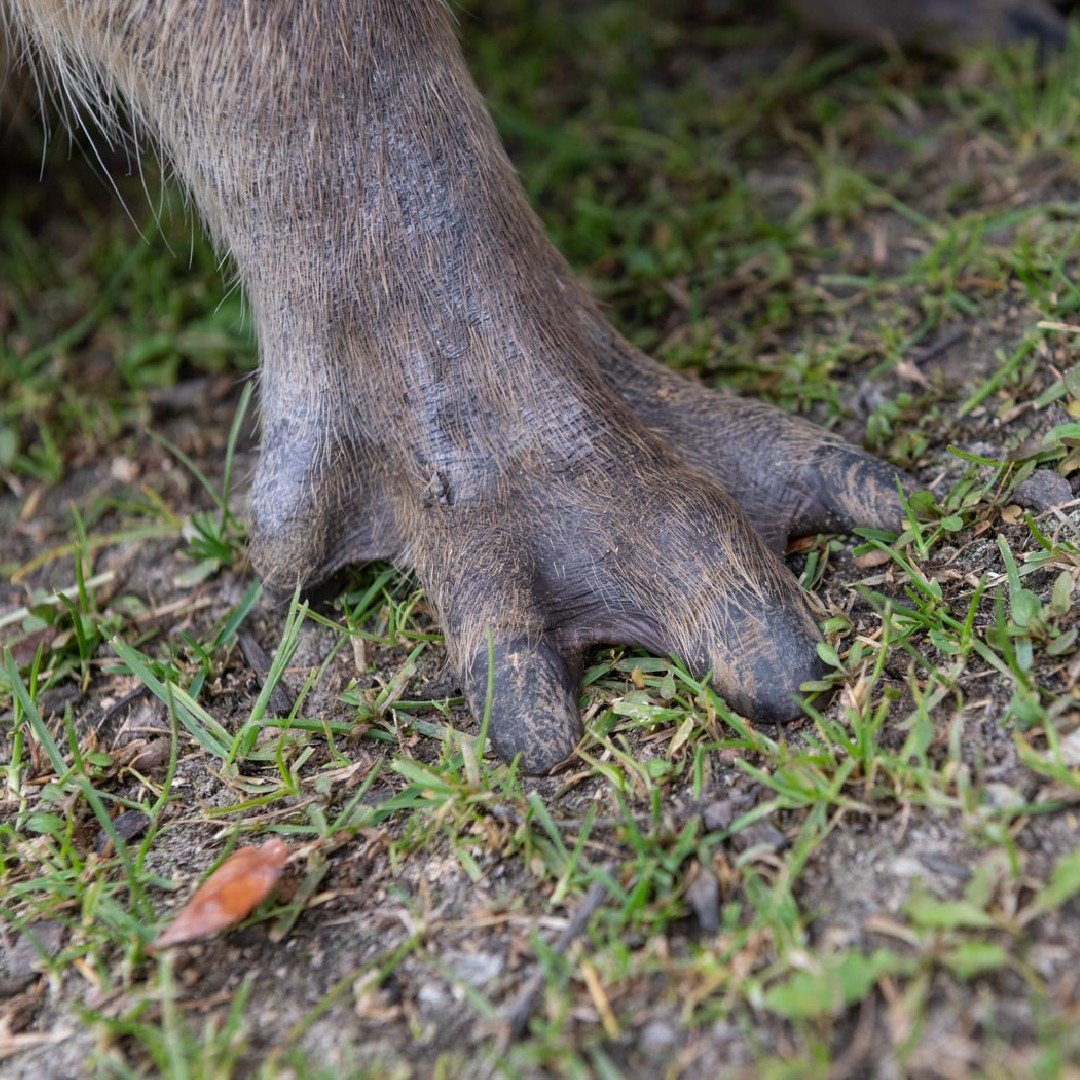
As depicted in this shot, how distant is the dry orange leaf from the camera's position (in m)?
1.61

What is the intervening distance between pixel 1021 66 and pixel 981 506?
1787mm

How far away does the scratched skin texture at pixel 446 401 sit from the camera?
1.83 m

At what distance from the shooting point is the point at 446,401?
1.98 metres

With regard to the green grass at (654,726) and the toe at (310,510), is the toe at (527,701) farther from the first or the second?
the toe at (310,510)

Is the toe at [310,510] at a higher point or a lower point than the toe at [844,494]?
higher

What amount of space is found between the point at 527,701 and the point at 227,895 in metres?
0.51

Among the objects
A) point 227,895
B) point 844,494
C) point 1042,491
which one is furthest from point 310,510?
point 1042,491

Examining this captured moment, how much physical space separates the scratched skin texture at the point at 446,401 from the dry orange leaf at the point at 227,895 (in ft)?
1.25

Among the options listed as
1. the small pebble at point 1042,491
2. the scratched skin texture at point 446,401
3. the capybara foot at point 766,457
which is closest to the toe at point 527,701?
the scratched skin texture at point 446,401

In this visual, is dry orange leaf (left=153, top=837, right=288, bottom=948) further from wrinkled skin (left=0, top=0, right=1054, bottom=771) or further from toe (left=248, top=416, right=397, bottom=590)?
toe (left=248, top=416, right=397, bottom=590)

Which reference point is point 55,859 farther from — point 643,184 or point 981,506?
point 643,184

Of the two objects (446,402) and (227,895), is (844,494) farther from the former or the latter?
(227,895)

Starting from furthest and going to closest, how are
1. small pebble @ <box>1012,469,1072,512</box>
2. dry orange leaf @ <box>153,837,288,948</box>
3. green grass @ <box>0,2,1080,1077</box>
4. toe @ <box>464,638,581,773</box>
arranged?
small pebble @ <box>1012,469,1072,512</box> < toe @ <box>464,638,581,773</box> < dry orange leaf @ <box>153,837,288,948</box> < green grass @ <box>0,2,1080,1077</box>

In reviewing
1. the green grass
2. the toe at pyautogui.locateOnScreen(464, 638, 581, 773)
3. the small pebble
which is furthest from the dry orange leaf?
the small pebble
